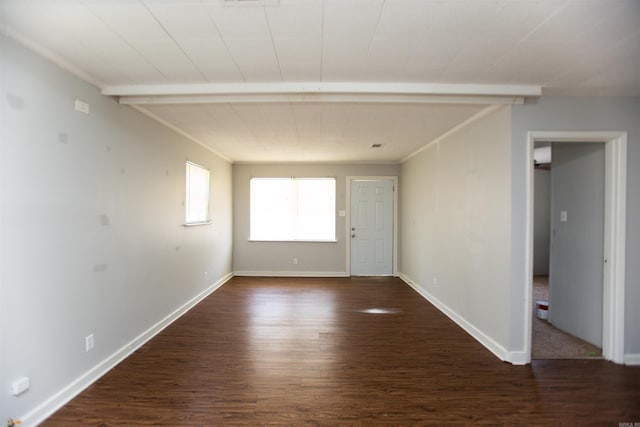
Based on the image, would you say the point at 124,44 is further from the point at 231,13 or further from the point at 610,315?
the point at 610,315

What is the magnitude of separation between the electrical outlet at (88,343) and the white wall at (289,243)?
375 centimetres

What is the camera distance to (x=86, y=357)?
7.42 ft

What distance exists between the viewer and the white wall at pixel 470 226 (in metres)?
2.71

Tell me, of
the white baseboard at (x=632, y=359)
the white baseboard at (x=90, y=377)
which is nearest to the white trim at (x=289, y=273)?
the white baseboard at (x=90, y=377)

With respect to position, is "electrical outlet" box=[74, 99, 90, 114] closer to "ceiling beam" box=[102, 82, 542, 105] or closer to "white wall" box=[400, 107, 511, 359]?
"ceiling beam" box=[102, 82, 542, 105]

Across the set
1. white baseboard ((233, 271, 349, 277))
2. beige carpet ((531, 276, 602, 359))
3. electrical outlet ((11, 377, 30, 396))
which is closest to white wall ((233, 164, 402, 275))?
white baseboard ((233, 271, 349, 277))

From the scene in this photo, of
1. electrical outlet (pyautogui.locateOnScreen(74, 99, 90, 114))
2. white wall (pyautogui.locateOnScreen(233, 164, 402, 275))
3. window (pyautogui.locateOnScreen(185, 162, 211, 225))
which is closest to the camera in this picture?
electrical outlet (pyautogui.locateOnScreen(74, 99, 90, 114))

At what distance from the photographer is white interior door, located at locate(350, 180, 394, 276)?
239 inches

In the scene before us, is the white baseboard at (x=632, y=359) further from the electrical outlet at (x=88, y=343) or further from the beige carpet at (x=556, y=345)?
the electrical outlet at (x=88, y=343)

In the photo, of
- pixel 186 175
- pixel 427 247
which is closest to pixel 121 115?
pixel 186 175

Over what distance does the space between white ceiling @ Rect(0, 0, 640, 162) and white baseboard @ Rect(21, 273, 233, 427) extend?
2.21 metres

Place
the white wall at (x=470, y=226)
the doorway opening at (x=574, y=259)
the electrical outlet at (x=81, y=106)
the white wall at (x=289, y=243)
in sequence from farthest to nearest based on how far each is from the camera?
1. the white wall at (x=289, y=243)
2. the doorway opening at (x=574, y=259)
3. the white wall at (x=470, y=226)
4. the electrical outlet at (x=81, y=106)

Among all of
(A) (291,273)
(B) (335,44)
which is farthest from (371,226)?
(B) (335,44)

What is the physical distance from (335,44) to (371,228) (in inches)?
180
